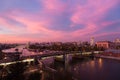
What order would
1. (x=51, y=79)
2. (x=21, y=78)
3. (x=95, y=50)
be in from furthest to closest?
(x=95, y=50) < (x=51, y=79) < (x=21, y=78)

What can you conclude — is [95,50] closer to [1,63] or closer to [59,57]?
[59,57]

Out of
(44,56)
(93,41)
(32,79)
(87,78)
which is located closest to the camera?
(32,79)

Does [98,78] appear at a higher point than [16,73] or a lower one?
lower

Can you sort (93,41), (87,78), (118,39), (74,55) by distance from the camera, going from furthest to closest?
(118,39), (93,41), (74,55), (87,78)

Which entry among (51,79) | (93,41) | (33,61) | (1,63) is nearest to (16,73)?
(51,79)

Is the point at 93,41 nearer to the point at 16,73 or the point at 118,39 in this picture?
the point at 118,39

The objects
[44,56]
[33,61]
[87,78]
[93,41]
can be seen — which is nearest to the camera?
[87,78]

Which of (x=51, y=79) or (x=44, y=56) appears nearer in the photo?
(x=51, y=79)

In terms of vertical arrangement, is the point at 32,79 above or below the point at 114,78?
above

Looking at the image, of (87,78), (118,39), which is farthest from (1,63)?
(118,39)
